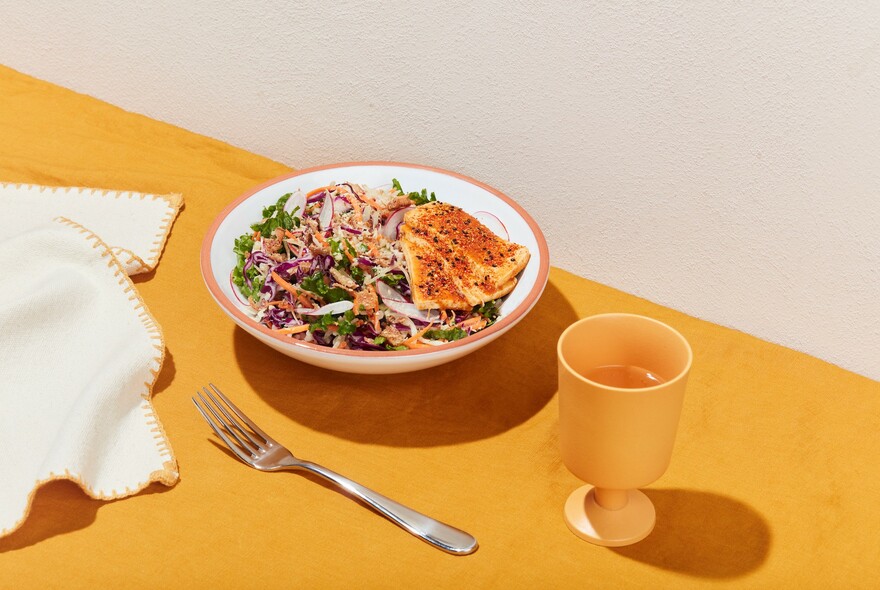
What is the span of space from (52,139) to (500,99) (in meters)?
1.11

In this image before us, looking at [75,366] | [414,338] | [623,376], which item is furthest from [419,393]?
[75,366]

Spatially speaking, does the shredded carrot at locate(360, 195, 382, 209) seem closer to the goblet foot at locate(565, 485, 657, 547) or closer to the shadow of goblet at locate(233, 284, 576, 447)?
the shadow of goblet at locate(233, 284, 576, 447)

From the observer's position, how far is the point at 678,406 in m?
1.19

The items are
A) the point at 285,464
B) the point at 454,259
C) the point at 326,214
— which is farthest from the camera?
the point at 326,214

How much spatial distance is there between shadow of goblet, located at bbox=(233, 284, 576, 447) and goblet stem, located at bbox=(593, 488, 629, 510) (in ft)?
0.77

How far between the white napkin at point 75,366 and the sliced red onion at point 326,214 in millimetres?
356

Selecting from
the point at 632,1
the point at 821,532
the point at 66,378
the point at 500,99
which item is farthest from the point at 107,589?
the point at 632,1

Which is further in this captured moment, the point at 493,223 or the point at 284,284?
the point at 493,223

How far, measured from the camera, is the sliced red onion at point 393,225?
175cm

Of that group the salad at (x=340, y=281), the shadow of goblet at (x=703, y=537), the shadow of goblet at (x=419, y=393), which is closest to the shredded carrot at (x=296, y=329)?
the salad at (x=340, y=281)

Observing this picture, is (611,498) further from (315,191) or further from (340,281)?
(315,191)

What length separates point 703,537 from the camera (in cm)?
134

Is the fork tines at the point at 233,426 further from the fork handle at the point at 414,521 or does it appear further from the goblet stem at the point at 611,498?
the goblet stem at the point at 611,498

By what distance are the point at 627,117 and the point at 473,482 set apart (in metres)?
0.74
